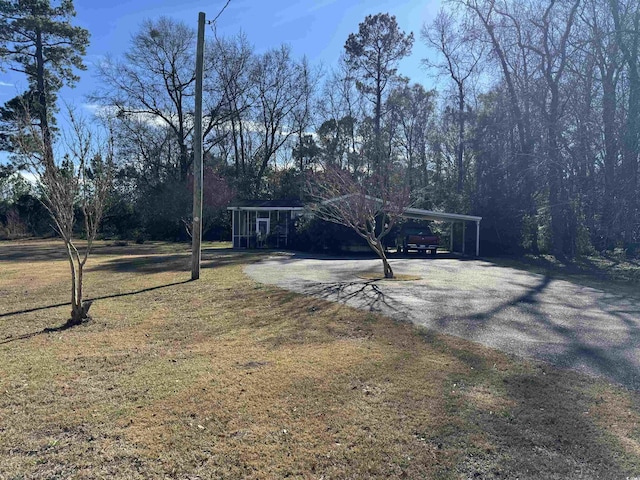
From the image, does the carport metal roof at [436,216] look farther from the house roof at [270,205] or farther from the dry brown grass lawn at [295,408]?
the dry brown grass lawn at [295,408]

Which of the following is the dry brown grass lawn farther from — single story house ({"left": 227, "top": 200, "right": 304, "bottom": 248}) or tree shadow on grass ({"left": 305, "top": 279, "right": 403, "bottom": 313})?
single story house ({"left": 227, "top": 200, "right": 304, "bottom": 248})

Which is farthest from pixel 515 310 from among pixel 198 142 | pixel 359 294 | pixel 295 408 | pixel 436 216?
pixel 436 216

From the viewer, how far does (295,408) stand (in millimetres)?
3412

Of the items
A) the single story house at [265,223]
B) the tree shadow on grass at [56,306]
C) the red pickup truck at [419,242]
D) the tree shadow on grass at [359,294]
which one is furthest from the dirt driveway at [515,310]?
the single story house at [265,223]

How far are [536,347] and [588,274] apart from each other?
1163 centimetres

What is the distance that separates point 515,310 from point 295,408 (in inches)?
214

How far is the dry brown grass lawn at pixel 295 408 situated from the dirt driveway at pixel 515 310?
2.03 feet

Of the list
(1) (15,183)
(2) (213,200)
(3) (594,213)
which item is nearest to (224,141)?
(2) (213,200)

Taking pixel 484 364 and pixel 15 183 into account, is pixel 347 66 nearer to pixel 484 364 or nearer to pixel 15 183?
pixel 15 183

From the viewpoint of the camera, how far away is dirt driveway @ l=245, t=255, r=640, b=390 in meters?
4.95

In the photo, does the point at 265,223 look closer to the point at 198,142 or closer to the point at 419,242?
the point at 419,242

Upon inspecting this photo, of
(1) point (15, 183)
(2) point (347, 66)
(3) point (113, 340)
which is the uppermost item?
(2) point (347, 66)

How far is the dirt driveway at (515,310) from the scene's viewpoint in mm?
4945

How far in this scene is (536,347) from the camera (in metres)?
5.13
